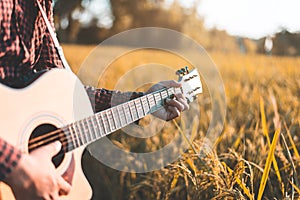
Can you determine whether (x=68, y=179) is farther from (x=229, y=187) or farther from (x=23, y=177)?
(x=229, y=187)

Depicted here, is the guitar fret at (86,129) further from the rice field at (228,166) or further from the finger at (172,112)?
the finger at (172,112)

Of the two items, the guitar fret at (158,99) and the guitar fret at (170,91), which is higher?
the guitar fret at (170,91)

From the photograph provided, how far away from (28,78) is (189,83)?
611 mm

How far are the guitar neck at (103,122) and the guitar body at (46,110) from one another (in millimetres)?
30

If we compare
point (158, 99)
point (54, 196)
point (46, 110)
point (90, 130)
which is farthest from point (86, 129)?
point (158, 99)

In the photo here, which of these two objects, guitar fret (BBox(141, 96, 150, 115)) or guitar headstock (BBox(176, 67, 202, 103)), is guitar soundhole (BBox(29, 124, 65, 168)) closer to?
guitar fret (BBox(141, 96, 150, 115))

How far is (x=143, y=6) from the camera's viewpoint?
29469 millimetres

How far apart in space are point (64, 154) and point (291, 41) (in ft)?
41.7

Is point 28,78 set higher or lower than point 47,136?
higher

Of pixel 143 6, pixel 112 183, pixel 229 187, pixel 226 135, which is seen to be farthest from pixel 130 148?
pixel 143 6

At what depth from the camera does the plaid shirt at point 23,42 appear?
1140 millimetres

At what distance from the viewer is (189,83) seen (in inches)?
60.4

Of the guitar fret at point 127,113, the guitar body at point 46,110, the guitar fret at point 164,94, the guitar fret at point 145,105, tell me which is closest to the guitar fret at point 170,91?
the guitar fret at point 164,94

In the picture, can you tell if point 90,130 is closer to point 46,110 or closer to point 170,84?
point 46,110
